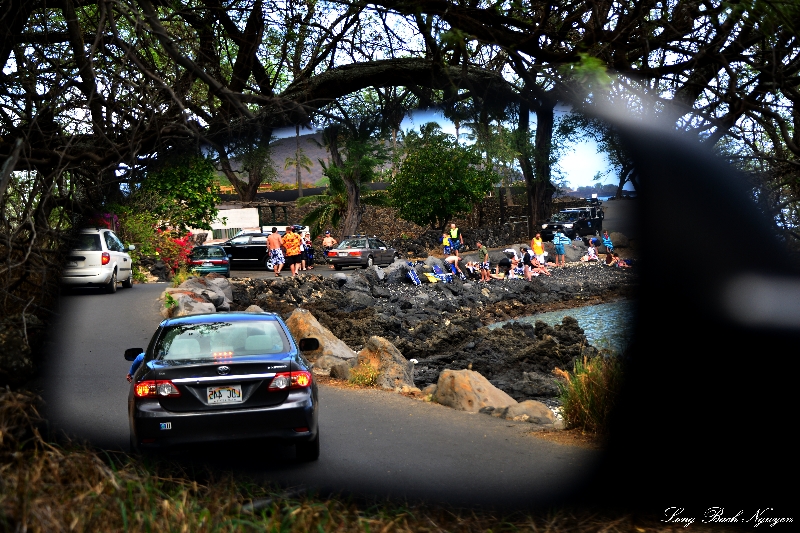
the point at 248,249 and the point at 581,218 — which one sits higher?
the point at 581,218

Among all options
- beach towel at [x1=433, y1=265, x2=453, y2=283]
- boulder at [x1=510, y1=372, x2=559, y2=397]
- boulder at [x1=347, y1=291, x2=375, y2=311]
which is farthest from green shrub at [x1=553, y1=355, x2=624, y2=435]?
beach towel at [x1=433, y1=265, x2=453, y2=283]

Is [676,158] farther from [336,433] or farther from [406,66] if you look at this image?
[336,433]

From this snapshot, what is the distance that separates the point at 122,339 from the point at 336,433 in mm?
7101

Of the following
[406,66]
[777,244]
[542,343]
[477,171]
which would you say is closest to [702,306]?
[777,244]

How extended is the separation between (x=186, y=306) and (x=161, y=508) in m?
14.5

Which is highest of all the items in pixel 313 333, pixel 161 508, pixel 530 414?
pixel 161 508

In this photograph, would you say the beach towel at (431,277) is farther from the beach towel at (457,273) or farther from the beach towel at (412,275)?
the beach towel at (457,273)

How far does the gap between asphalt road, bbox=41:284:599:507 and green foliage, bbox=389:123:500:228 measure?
283cm

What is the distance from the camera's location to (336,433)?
10.2 metres

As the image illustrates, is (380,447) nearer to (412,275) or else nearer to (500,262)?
(500,262)

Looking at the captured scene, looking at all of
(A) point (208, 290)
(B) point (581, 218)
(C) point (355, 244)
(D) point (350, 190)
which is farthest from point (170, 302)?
(C) point (355, 244)

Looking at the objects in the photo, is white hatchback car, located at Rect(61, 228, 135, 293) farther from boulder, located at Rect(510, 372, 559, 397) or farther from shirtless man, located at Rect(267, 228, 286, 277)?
shirtless man, located at Rect(267, 228, 286, 277)

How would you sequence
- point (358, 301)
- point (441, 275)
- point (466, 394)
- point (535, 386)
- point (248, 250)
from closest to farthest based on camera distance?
point (466, 394) → point (535, 386) → point (358, 301) → point (441, 275) → point (248, 250)

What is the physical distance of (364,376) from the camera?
1427cm
